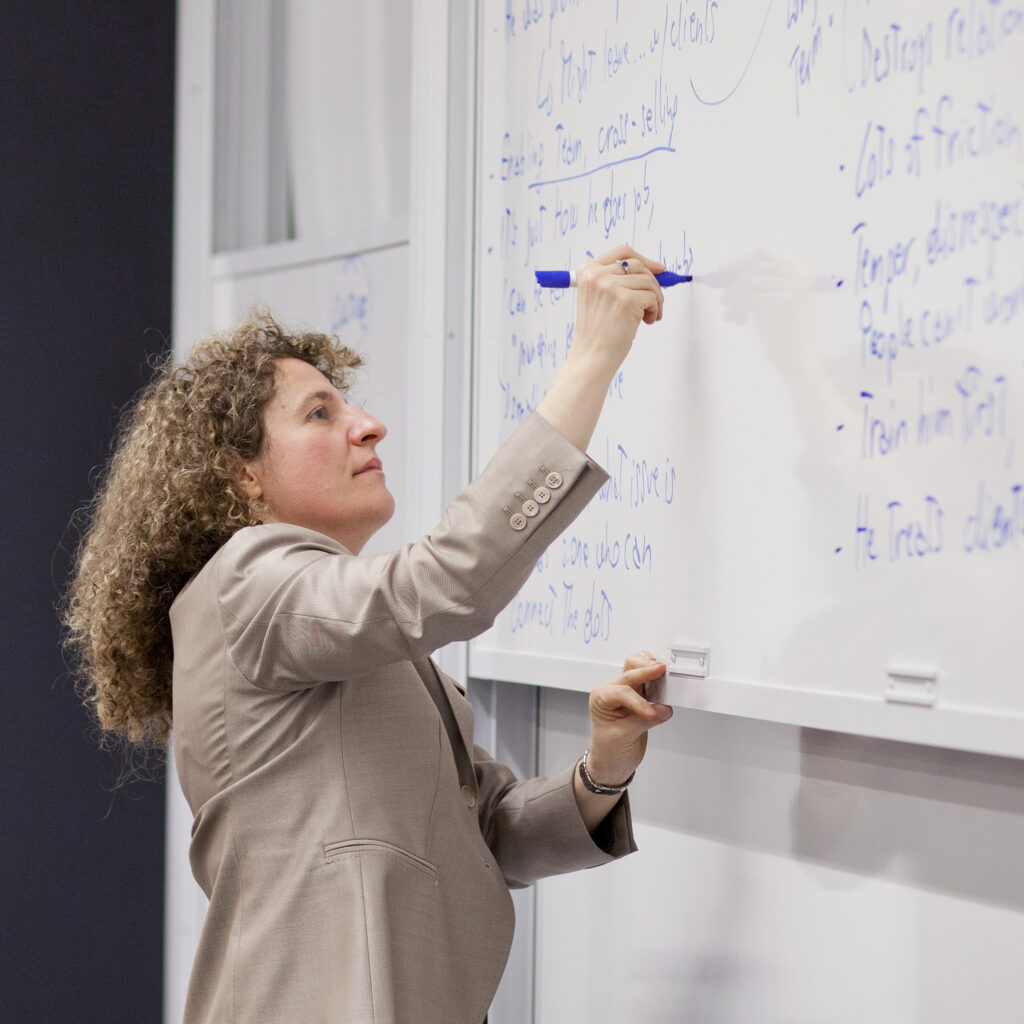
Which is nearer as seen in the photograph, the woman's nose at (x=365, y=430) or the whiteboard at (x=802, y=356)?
the whiteboard at (x=802, y=356)

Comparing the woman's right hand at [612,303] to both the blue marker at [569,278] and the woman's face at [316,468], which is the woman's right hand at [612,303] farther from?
the woman's face at [316,468]

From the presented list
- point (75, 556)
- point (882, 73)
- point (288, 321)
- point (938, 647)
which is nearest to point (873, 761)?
point (938, 647)

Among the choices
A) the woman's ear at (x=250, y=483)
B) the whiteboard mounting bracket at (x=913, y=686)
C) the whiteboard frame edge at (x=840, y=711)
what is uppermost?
the woman's ear at (x=250, y=483)

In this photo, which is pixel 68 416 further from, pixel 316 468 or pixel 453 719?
pixel 453 719

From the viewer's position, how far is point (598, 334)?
3.05 feet

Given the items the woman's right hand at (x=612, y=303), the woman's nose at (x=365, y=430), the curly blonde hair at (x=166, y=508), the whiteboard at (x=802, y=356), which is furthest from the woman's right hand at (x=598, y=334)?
the curly blonde hair at (x=166, y=508)

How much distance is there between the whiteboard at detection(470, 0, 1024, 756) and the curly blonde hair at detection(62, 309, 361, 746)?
1.14 feet

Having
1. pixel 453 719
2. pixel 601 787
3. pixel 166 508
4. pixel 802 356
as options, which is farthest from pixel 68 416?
pixel 802 356

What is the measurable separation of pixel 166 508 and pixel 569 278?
1.44ft

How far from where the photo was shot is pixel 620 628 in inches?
45.9

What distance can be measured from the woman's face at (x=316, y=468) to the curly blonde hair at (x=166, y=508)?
0.02m

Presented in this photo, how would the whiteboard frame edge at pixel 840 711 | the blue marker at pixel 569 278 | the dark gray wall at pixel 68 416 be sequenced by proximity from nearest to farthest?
1. the whiteboard frame edge at pixel 840 711
2. the blue marker at pixel 569 278
3. the dark gray wall at pixel 68 416

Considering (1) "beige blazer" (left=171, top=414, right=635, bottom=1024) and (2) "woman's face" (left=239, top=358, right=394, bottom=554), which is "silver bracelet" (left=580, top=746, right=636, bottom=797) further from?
(2) "woman's face" (left=239, top=358, right=394, bottom=554)

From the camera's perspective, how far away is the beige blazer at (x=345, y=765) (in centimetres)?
84
